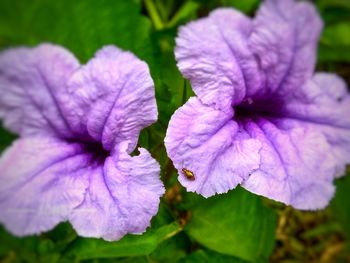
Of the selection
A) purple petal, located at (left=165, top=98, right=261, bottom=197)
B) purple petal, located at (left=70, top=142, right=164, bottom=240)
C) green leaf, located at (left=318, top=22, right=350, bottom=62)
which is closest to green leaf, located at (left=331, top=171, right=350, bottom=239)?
green leaf, located at (left=318, top=22, right=350, bottom=62)

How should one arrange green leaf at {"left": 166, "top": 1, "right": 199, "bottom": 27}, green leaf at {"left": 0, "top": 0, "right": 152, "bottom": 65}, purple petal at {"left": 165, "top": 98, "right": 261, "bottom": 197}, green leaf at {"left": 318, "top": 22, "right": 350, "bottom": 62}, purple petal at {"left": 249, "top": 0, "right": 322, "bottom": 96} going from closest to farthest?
purple petal at {"left": 165, "top": 98, "right": 261, "bottom": 197} → purple petal at {"left": 249, "top": 0, "right": 322, "bottom": 96} → green leaf at {"left": 0, "top": 0, "right": 152, "bottom": 65} → green leaf at {"left": 166, "top": 1, "right": 199, "bottom": 27} → green leaf at {"left": 318, "top": 22, "right": 350, "bottom": 62}

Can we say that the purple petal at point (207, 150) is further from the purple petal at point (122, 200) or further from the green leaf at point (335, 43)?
the green leaf at point (335, 43)

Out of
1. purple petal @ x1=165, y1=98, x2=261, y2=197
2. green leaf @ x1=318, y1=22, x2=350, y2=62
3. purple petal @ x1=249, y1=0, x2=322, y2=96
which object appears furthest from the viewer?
green leaf @ x1=318, y1=22, x2=350, y2=62

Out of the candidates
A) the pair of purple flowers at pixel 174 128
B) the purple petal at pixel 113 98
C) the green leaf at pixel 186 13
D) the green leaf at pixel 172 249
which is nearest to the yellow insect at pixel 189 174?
the pair of purple flowers at pixel 174 128

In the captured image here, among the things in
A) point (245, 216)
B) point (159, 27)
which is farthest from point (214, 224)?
point (159, 27)

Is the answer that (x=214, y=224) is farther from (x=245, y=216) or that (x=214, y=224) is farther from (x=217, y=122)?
(x=217, y=122)

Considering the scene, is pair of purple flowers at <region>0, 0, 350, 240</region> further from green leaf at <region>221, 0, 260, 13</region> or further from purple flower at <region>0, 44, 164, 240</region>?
green leaf at <region>221, 0, 260, 13</region>

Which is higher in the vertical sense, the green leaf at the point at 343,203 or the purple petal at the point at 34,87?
the purple petal at the point at 34,87
